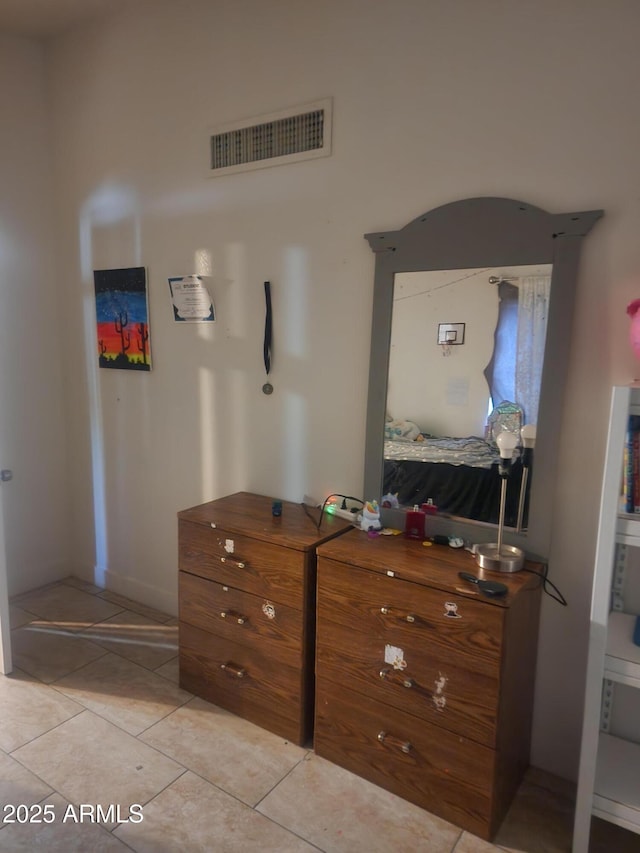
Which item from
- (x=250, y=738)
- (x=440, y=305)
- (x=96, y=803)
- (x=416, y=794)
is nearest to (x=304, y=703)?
(x=250, y=738)

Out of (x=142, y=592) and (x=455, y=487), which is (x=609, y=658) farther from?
(x=142, y=592)

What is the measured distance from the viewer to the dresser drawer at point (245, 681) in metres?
1.94

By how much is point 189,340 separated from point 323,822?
6.32ft

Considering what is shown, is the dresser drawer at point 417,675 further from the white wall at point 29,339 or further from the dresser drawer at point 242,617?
the white wall at point 29,339

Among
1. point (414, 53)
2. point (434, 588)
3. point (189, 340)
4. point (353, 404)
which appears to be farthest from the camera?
point (189, 340)

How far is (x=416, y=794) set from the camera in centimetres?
169

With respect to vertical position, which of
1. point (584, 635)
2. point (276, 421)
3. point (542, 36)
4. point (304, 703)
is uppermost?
point (542, 36)

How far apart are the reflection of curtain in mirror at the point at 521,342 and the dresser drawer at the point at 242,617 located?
3.32 ft

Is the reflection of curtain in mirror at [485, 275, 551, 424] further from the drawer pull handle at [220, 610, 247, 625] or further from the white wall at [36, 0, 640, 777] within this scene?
the drawer pull handle at [220, 610, 247, 625]

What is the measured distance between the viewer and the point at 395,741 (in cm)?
171

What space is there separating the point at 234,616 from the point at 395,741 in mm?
699

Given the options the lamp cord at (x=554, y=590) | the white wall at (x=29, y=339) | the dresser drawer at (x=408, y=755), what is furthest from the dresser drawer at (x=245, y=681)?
the white wall at (x=29, y=339)

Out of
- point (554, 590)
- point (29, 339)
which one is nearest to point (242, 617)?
point (554, 590)

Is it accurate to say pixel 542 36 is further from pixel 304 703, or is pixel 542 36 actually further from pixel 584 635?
pixel 304 703
